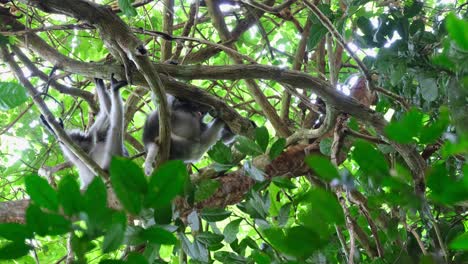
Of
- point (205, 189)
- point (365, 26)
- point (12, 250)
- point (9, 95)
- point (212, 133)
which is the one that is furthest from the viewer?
point (212, 133)

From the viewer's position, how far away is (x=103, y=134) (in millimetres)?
4410

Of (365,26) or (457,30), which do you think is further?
(365,26)

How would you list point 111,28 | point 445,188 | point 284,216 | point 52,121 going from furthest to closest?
point 52,121, point 111,28, point 284,216, point 445,188

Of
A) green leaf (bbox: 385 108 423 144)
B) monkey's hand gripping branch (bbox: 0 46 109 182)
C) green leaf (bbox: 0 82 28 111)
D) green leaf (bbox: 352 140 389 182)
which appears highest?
monkey's hand gripping branch (bbox: 0 46 109 182)

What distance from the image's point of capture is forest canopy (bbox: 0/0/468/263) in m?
0.75

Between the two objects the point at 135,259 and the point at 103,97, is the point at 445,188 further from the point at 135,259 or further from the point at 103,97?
the point at 103,97

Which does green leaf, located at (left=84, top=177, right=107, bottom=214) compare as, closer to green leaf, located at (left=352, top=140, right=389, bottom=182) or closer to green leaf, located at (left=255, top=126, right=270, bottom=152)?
A: green leaf, located at (left=352, top=140, right=389, bottom=182)

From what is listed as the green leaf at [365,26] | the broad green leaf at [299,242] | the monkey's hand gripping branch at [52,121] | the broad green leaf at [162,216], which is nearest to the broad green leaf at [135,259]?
the broad green leaf at [299,242]

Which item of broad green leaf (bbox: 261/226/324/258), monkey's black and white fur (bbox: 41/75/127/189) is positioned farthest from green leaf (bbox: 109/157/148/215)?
monkey's black and white fur (bbox: 41/75/127/189)

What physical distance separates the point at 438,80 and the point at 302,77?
25.3 inches

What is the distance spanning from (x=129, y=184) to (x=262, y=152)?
1223 millimetres

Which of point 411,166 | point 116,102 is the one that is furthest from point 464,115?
point 116,102

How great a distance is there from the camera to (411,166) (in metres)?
2.22

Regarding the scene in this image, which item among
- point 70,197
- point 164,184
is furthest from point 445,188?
point 70,197
